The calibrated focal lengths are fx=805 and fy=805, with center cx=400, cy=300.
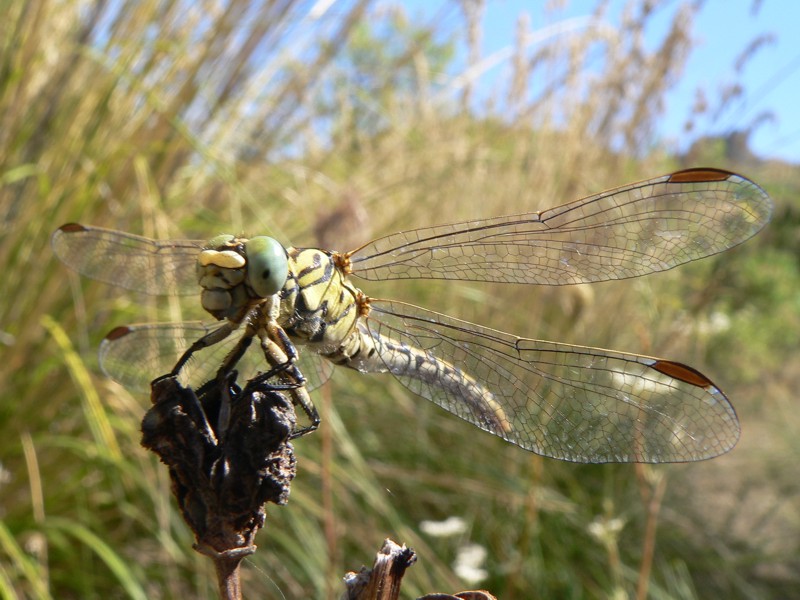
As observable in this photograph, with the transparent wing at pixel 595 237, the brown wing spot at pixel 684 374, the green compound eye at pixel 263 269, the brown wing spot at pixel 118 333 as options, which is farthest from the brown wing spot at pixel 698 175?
the brown wing spot at pixel 118 333

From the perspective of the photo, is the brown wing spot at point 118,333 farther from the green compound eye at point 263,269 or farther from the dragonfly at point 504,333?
the green compound eye at point 263,269

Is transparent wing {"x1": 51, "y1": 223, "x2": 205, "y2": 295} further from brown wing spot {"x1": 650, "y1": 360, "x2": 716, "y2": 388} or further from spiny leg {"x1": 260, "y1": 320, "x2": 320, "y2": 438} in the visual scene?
brown wing spot {"x1": 650, "y1": 360, "x2": 716, "y2": 388}

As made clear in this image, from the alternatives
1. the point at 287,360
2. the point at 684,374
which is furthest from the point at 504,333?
the point at 287,360

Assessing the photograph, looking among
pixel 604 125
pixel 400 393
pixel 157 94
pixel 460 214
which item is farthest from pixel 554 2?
pixel 157 94

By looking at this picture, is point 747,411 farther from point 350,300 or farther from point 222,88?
point 350,300

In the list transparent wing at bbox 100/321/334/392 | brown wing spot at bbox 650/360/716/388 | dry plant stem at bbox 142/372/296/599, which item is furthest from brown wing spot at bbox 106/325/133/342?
brown wing spot at bbox 650/360/716/388
